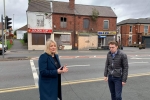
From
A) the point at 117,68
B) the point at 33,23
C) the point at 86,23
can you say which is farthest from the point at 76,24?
the point at 117,68

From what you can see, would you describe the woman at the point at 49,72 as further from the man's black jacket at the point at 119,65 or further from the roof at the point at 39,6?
the roof at the point at 39,6

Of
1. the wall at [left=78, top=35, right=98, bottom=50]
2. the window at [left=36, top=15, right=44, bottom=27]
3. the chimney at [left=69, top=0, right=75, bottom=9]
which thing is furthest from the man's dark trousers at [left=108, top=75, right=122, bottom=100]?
the chimney at [left=69, top=0, right=75, bottom=9]

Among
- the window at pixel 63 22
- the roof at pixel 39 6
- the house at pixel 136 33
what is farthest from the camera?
the house at pixel 136 33

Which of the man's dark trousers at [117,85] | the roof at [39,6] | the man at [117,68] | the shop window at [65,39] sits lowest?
the man's dark trousers at [117,85]

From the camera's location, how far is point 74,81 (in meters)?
6.77

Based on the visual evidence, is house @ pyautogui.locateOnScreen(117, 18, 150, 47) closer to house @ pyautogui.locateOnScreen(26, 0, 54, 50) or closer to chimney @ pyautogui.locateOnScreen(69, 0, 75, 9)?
chimney @ pyautogui.locateOnScreen(69, 0, 75, 9)

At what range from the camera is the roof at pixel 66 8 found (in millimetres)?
27016

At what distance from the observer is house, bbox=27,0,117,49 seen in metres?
26.5

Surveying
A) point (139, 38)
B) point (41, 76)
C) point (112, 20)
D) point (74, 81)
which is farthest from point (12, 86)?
point (139, 38)

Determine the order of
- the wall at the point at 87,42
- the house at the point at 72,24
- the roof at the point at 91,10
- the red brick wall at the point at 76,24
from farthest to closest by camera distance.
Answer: the roof at the point at 91,10 < the wall at the point at 87,42 < the red brick wall at the point at 76,24 < the house at the point at 72,24

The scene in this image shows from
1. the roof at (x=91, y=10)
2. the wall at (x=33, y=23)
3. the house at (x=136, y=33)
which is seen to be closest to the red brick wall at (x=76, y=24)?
the roof at (x=91, y=10)

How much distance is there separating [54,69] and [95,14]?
2718cm

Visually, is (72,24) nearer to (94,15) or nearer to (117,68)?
(94,15)

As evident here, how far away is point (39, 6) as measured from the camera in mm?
27359
